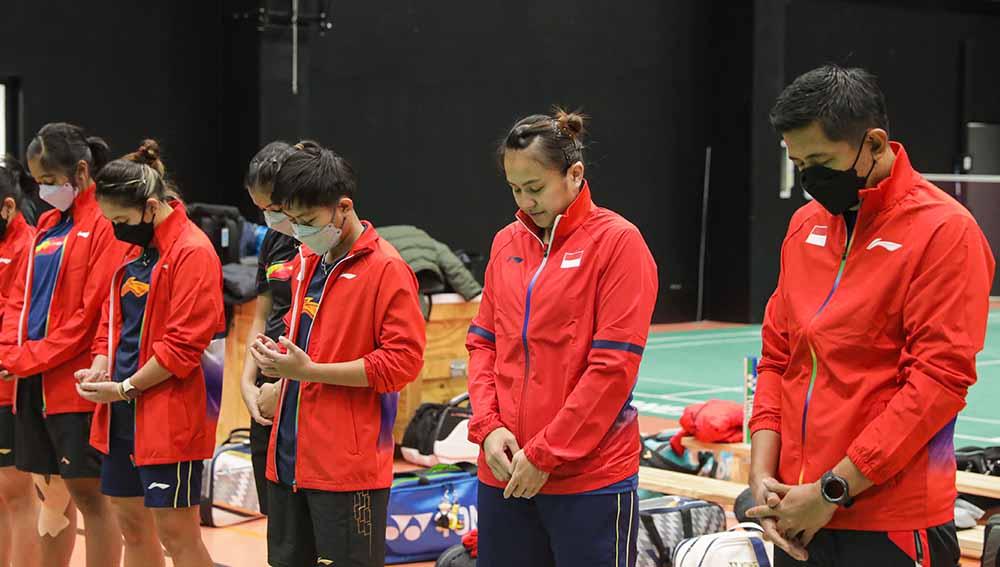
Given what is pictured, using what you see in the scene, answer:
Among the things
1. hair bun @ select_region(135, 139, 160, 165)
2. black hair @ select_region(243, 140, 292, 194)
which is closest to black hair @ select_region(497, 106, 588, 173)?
black hair @ select_region(243, 140, 292, 194)

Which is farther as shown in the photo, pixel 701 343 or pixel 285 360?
pixel 701 343

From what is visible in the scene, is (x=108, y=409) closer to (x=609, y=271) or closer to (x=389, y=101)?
(x=609, y=271)

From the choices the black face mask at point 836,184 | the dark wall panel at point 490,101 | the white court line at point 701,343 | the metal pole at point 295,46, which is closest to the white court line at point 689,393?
the dark wall panel at point 490,101

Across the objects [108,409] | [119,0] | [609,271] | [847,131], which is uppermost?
[119,0]

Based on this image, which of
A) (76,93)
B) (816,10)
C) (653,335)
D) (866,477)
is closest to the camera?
(866,477)

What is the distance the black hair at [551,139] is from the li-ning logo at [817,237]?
0.67m

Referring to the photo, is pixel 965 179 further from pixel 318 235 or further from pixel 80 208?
pixel 318 235

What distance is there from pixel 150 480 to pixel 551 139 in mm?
1672

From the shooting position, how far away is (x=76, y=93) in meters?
11.0

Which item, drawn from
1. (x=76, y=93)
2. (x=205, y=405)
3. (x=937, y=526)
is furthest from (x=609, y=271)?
(x=76, y=93)

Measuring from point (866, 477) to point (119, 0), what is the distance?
10.2 meters

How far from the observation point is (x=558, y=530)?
9.46 feet

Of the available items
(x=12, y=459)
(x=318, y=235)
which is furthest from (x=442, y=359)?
(x=318, y=235)

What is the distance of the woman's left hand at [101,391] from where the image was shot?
3.85 metres
